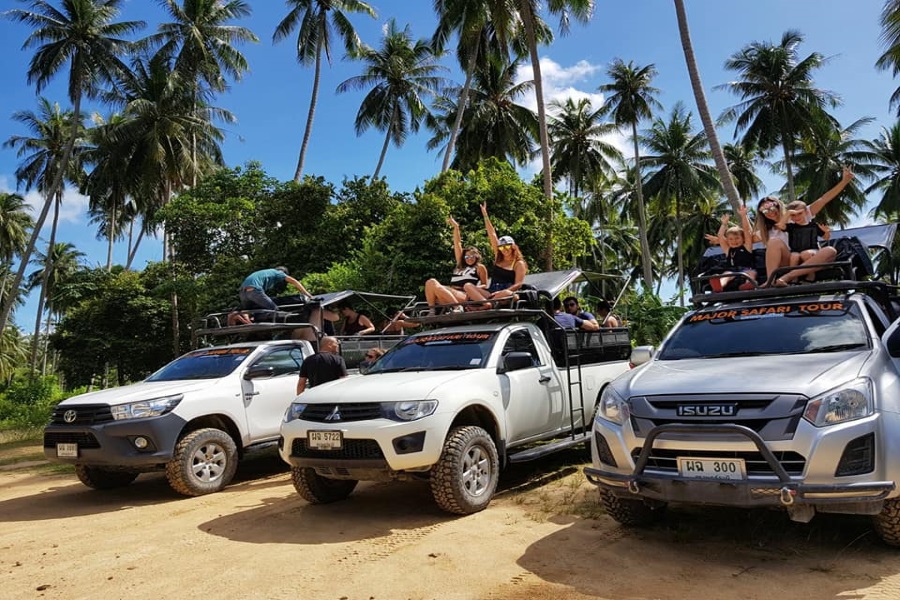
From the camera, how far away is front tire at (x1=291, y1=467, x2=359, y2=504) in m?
6.29

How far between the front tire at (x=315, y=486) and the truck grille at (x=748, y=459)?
9.90ft

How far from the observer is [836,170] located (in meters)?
38.5

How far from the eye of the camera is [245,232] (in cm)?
2491

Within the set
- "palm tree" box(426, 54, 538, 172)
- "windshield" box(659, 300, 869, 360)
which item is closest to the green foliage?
"windshield" box(659, 300, 869, 360)

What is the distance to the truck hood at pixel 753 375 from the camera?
162 inches

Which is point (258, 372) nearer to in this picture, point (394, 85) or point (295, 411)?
point (295, 411)

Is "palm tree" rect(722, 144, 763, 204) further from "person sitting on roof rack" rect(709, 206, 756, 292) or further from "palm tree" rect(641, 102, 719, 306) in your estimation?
"person sitting on roof rack" rect(709, 206, 756, 292)

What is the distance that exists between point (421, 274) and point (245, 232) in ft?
37.5

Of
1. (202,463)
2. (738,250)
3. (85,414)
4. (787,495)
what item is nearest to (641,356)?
(787,495)

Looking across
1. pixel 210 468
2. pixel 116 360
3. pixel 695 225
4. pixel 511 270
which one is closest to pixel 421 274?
pixel 511 270

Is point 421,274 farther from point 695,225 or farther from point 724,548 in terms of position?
point 695,225

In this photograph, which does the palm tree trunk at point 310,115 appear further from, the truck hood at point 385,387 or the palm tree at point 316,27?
the truck hood at point 385,387

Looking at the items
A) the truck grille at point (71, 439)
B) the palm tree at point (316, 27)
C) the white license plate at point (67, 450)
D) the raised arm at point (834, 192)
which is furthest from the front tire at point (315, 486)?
the palm tree at point (316, 27)

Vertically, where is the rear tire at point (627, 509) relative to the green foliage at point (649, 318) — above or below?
below
